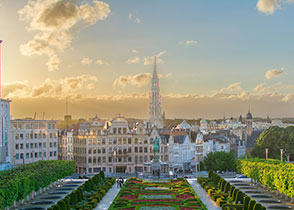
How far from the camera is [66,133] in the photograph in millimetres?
138875

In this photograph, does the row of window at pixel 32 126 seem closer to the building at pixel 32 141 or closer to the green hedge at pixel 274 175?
the building at pixel 32 141

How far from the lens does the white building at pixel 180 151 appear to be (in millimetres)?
133750

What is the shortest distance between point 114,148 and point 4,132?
2984cm

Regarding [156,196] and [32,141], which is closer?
[156,196]

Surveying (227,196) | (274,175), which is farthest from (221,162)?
(227,196)

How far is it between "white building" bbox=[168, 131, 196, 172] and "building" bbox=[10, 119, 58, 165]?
30.8 meters

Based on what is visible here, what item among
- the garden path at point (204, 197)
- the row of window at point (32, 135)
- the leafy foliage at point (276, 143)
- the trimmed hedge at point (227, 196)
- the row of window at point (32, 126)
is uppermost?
the row of window at point (32, 126)

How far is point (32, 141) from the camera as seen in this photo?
4916 inches

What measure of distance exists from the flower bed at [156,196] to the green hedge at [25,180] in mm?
10582

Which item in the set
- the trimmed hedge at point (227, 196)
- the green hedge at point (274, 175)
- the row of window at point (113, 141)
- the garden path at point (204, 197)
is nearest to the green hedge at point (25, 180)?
the garden path at point (204, 197)

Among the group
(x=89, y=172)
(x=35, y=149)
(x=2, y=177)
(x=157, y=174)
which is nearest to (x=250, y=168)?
(x=157, y=174)

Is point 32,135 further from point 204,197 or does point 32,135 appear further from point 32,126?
point 204,197

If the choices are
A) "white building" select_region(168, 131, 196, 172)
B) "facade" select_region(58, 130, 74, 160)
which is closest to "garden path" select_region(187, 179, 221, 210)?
"white building" select_region(168, 131, 196, 172)

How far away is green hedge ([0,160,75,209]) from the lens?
53.2m
